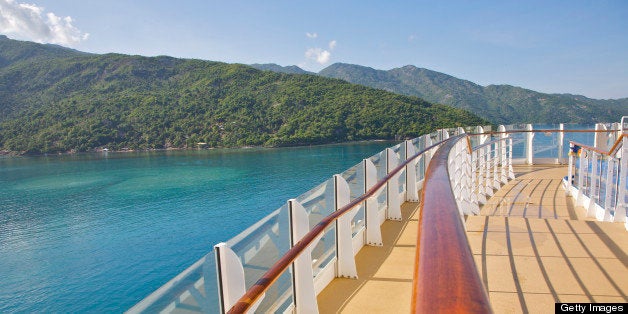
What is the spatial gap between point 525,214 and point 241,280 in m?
6.00

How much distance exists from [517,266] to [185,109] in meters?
92.7

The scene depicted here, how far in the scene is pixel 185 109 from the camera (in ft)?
291

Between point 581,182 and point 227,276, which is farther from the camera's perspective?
point 581,182

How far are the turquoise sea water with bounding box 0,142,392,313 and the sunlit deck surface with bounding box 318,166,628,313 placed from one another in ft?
51.0

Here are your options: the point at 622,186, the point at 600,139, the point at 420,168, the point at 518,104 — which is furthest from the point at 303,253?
the point at 518,104

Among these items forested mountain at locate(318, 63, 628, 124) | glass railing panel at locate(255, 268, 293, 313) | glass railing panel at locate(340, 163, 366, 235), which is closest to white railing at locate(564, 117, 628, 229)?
glass railing panel at locate(340, 163, 366, 235)

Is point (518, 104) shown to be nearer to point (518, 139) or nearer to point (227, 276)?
point (518, 139)

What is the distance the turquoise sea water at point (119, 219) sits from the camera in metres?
17.5

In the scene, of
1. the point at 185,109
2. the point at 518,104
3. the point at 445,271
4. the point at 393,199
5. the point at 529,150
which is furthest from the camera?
the point at 518,104

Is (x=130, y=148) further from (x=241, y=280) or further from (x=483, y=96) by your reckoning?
Result: (x=483, y=96)

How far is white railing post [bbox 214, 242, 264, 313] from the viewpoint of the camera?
67.3 inches

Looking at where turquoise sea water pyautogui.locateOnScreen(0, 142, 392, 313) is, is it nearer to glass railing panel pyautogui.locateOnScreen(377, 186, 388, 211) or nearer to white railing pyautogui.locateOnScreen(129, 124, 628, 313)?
glass railing panel pyautogui.locateOnScreen(377, 186, 388, 211)

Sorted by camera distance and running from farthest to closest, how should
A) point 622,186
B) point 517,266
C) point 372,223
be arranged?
point 622,186
point 372,223
point 517,266

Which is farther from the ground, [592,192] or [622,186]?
[622,186]
